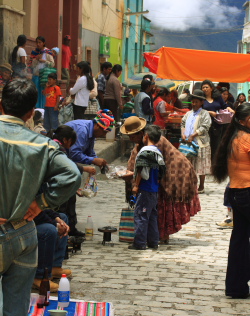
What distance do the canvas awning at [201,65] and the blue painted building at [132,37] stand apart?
73.1 feet

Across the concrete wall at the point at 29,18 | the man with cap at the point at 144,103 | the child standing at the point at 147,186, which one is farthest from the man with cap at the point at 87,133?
the concrete wall at the point at 29,18

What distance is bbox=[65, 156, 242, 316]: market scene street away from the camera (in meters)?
6.79

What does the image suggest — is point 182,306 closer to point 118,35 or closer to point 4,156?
point 4,156

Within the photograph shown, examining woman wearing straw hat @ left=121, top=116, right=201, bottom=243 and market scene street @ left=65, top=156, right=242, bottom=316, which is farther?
woman wearing straw hat @ left=121, top=116, right=201, bottom=243

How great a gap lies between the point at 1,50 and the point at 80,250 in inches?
291

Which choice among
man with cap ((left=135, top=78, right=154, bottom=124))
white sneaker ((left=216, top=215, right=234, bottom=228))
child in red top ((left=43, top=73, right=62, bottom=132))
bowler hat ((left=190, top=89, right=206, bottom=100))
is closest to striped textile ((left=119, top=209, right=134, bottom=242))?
white sneaker ((left=216, top=215, right=234, bottom=228))

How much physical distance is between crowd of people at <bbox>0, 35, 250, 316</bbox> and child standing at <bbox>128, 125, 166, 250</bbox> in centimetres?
1

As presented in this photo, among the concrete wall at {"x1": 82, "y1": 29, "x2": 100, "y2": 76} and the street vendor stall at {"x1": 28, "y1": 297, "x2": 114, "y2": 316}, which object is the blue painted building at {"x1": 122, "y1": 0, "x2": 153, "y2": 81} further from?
the street vendor stall at {"x1": 28, "y1": 297, "x2": 114, "y2": 316}

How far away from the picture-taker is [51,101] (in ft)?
51.0

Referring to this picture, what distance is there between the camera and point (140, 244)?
912 cm

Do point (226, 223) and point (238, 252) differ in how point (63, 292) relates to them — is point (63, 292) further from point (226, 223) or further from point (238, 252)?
point (226, 223)

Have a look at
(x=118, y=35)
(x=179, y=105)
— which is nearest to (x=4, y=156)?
(x=179, y=105)

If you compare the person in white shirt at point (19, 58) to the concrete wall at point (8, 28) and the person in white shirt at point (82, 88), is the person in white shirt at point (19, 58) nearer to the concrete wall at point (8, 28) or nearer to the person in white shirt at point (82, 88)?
the concrete wall at point (8, 28)

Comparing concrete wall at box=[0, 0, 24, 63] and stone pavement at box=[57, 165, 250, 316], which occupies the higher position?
concrete wall at box=[0, 0, 24, 63]
